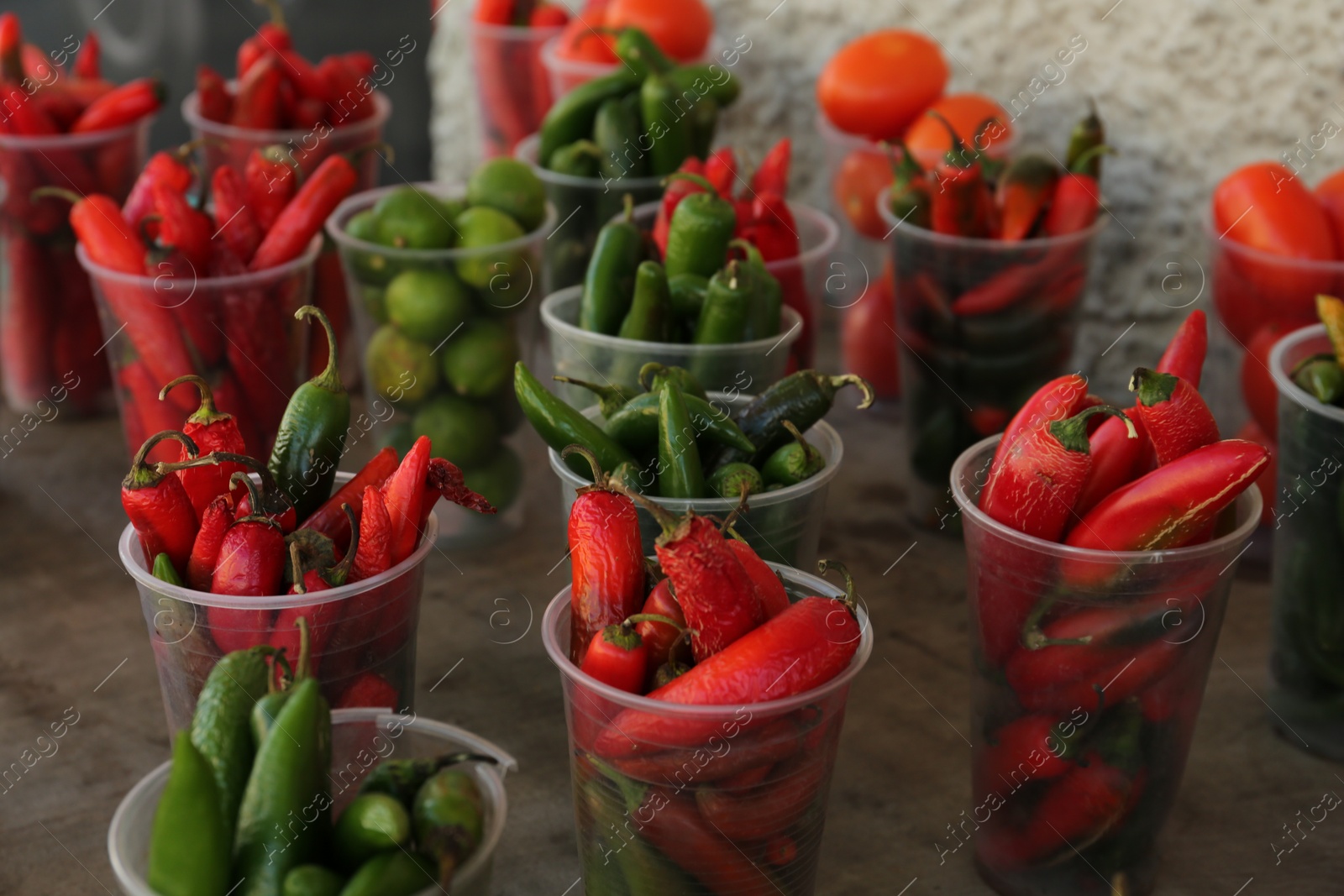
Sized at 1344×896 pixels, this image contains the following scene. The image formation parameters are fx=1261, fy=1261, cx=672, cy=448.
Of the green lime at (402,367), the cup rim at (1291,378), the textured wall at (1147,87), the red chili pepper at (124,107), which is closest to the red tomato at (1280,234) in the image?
the cup rim at (1291,378)

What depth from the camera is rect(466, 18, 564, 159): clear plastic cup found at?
7.35 feet

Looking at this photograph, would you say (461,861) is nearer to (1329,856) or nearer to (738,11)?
(1329,856)

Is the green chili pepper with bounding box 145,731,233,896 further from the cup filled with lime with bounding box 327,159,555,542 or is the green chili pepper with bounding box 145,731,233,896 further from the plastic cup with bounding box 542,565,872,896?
the cup filled with lime with bounding box 327,159,555,542

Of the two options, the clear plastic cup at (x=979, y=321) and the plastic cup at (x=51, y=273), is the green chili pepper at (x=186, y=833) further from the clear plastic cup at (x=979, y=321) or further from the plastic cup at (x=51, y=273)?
the plastic cup at (x=51, y=273)

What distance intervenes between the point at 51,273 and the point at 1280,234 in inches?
64.3

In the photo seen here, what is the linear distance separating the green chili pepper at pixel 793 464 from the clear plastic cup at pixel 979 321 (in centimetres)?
49

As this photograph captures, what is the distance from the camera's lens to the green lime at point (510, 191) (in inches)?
62.9

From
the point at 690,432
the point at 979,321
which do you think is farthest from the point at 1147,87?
the point at 690,432

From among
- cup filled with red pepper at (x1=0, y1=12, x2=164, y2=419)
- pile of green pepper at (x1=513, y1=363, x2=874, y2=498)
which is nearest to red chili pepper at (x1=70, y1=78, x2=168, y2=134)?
cup filled with red pepper at (x1=0, y1=12, x2=164, y2=419)

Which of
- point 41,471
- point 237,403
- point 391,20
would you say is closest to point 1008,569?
point 237,403

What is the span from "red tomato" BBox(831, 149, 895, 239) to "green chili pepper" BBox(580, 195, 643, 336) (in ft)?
2.05

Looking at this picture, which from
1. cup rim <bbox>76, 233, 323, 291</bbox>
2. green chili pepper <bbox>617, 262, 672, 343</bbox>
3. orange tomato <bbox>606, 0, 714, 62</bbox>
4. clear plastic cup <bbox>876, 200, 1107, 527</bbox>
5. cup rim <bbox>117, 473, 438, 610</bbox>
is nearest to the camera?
cup rim <bbox>117, 473, 438, 610</bbox>

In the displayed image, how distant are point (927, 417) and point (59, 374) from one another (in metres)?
1.29

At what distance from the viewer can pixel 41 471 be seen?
1792mm
